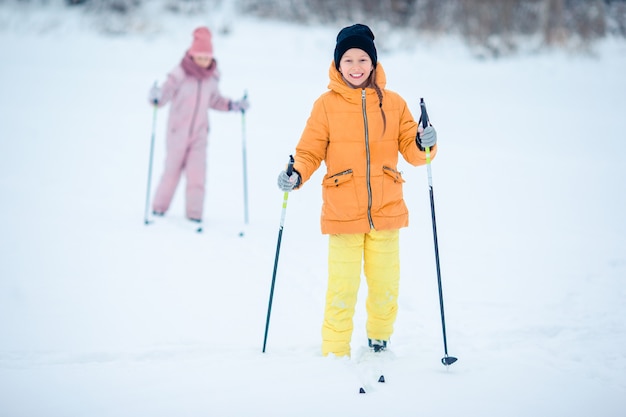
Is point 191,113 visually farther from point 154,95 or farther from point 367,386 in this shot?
point 367,386

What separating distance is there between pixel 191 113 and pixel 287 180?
3195 mm

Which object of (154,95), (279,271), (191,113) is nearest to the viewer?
(279,271)

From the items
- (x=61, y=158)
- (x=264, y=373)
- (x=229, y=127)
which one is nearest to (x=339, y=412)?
(x=264, y=373)

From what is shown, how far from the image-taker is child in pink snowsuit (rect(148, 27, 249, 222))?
5.68 meters

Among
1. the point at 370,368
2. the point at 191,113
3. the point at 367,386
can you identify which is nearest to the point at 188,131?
the point at 191,113

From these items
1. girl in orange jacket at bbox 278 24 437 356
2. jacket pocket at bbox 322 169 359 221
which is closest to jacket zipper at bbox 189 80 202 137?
girl in orange jacket at bbox 278 24 437 356

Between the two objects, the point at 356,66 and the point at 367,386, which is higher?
the point at 356,66

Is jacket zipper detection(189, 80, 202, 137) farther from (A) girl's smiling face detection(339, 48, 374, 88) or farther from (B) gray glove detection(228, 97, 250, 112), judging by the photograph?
(A) girl's smiling face detection(339, 48, 374, 88)

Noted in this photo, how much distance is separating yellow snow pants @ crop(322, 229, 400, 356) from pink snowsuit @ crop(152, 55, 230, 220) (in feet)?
10.2

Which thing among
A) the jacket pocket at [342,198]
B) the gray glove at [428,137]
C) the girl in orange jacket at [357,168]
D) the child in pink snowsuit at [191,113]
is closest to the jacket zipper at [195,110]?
the child in pink snowsuit at [191,113]

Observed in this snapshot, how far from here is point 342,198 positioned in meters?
2.94

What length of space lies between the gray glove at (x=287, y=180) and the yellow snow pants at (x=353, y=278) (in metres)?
0.35

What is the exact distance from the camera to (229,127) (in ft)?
34.4

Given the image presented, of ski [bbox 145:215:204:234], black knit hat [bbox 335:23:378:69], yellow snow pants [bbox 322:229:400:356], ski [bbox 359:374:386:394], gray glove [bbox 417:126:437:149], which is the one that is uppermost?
→ black knit hat [bbox 335:23:378:69]
